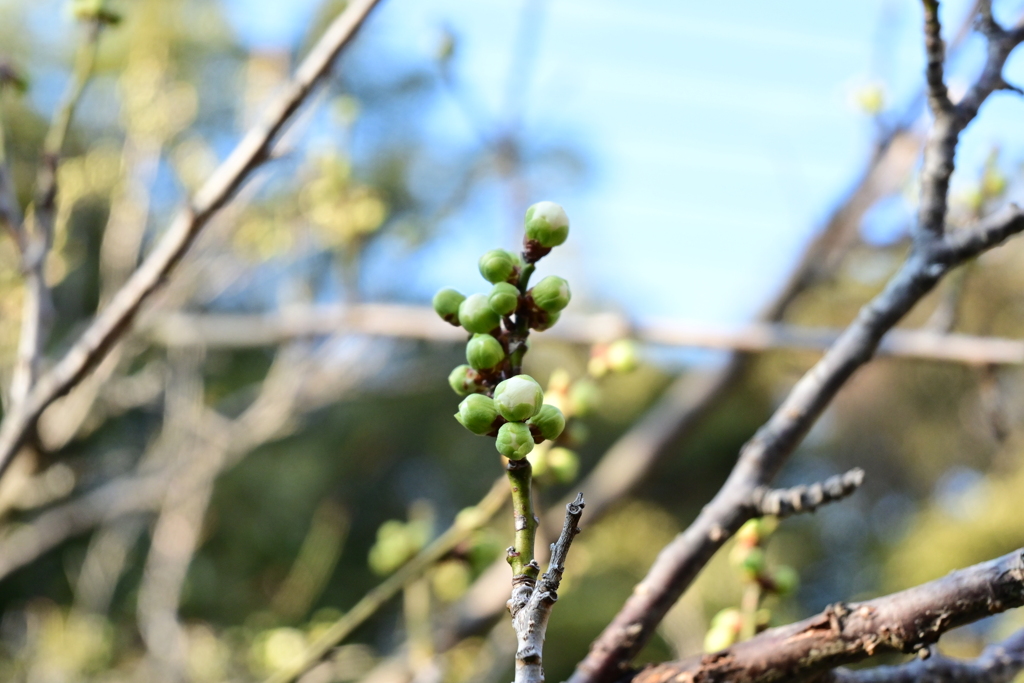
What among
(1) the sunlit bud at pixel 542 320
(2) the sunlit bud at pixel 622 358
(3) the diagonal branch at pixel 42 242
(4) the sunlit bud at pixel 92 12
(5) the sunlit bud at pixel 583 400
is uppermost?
(4) the sunlit bud at pixel 92 12

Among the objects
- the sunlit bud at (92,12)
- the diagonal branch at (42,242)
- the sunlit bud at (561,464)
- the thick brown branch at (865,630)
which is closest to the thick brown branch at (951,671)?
the thick brown branch at (865,630)

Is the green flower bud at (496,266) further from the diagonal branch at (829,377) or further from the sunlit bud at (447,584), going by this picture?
Answer: the sunlit bud at (447,584)

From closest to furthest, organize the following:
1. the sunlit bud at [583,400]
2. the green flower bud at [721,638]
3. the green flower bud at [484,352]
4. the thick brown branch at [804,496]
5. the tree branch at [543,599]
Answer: the tree branch at [543,599] < the green flower bud at [484,352] < the thick brown branch at [804,496] < the green flower bud at [721,638] < the sunlit bud at [583,400]

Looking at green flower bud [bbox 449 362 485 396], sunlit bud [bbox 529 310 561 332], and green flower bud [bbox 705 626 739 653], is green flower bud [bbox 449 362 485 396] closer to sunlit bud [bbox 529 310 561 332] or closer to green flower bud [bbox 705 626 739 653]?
sunlit bud [bbox 529 310 561 332]

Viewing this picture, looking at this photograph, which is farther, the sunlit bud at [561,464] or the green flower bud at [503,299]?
the sunlit bud at [561,464]

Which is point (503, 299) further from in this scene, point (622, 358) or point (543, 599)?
point (622, 358)

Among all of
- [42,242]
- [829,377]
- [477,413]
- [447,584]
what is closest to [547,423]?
[477,413]

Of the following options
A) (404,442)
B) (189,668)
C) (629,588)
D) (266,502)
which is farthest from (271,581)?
(189,668)

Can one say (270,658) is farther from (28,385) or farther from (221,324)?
(221,324)
